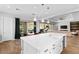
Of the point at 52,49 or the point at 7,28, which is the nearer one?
the point at 52,49

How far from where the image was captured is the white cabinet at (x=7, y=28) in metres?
2.21

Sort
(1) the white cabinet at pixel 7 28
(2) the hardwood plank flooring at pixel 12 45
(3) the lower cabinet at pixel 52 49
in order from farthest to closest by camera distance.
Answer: (2) the hardwood plank flooring at pixel 12 45
(1) the white cabinet at pixel 7 28
(3) the lower cabinet at pixel 52 49

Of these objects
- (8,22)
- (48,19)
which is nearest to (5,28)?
(8,22)

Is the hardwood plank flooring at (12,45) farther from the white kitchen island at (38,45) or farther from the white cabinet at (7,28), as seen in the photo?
the white kitchen island at (38,45)

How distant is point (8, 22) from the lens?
2352 millimetres

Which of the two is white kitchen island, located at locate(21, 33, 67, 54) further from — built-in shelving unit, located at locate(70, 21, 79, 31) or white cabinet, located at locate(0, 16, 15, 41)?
built-in shelving unit, located at locate(70, 21, 79, 31)

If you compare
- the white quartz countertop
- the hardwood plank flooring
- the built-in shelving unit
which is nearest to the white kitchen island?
the white quartz countertop

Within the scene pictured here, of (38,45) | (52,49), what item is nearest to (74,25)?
(52,49)

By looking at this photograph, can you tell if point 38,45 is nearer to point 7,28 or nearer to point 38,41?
point 38,41

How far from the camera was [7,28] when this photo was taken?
230cm

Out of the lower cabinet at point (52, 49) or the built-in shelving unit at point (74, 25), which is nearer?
the lower cabinet at point (52, 49)

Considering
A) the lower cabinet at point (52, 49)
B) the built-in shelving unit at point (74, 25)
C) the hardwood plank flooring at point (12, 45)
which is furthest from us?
the built-in shelving unit at point (74, 25)

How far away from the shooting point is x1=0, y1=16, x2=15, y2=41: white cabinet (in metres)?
2.21

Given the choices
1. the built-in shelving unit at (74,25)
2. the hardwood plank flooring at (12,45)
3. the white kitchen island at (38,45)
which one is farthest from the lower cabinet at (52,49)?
the hardwood plank flooring at (12,45)
